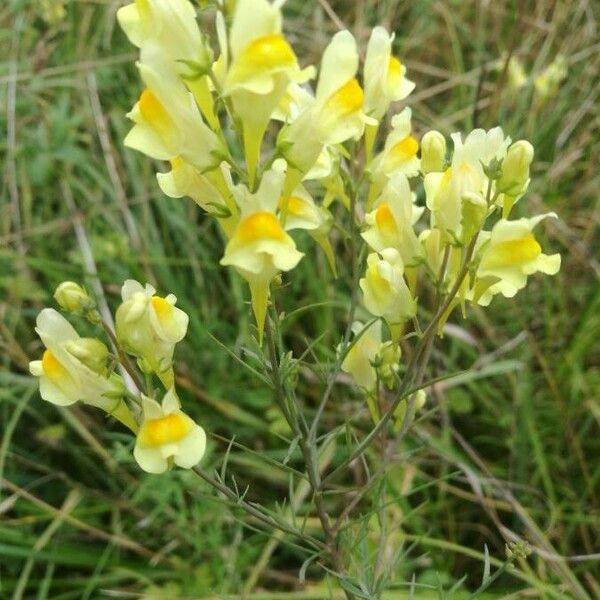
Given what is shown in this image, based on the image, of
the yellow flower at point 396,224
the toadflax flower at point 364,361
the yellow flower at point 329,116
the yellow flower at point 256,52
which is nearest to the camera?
the yellow flower at point 256,52

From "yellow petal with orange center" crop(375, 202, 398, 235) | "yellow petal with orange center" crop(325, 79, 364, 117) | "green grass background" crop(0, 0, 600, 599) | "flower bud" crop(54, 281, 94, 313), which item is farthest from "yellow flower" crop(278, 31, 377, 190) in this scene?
"green grass background" crop(0, 0, 600, 599)

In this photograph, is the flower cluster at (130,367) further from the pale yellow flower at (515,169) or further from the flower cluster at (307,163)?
the pale yellow flower at (515,169)

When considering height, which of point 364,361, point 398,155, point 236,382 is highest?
point 398,155

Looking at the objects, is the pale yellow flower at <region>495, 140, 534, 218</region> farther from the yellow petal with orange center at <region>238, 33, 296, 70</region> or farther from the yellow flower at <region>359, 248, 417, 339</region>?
the yellow petal with orange center at <region>238, 33, 296, 70</region>

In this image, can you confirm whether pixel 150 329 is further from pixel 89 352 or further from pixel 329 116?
pixel 329 116

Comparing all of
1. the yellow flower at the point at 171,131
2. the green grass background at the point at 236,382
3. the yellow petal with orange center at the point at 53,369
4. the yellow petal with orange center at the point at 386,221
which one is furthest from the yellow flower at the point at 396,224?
the green grass background at the point at 236,382

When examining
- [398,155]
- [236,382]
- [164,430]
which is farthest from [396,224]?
[236,382]

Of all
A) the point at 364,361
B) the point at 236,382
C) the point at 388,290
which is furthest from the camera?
the point at 236,382
